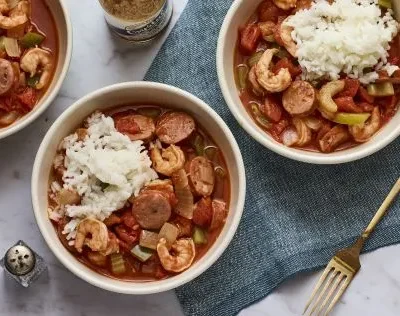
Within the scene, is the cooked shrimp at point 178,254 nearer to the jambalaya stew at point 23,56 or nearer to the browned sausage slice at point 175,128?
the browned sausage slice at point 175,128

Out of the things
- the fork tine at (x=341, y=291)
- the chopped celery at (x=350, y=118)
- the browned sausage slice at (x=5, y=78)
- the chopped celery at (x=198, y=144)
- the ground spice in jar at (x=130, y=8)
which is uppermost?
the ground spice in jar at (x=130, y=8)

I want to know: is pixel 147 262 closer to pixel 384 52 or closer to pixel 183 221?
pixel 183 221

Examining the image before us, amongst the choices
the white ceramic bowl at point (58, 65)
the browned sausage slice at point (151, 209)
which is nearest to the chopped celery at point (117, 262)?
the browned sausage slice at point (151, 209)

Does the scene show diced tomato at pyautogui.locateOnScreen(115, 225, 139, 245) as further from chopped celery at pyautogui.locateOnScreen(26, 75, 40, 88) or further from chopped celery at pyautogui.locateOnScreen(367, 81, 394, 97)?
chopped celery at pyautogui.locateOnScreen(367, 81, 394, 97)

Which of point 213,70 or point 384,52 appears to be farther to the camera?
point 213,70

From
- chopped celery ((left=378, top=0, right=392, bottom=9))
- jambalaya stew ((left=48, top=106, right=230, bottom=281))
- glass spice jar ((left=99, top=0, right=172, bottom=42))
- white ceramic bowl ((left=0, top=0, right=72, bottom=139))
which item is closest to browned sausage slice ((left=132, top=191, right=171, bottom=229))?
jambalaya stew ((left=48, top=106, right=230, bottom=281))

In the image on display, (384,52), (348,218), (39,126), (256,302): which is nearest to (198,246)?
(256,302)
